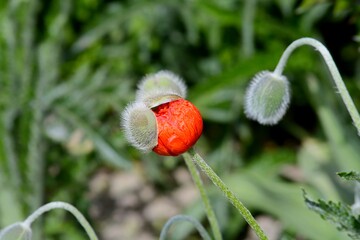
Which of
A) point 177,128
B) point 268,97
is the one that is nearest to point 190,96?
point 268,97

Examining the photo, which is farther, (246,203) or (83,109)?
(83,109)

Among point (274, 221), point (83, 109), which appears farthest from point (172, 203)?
point (83, 109)

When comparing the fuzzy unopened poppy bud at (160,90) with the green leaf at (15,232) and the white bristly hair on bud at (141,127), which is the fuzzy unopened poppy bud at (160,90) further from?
the green leaf at (15,232)

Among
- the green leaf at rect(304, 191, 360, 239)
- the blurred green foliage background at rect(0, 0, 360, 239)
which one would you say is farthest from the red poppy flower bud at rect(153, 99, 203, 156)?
the blurred green foliage background at rect(0, 0, 360, 239)

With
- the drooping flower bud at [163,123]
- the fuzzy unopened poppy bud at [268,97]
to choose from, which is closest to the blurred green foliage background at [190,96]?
the fuzzy unopened poppy bud at [268,97]

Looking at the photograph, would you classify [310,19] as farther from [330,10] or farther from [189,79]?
[189,79]

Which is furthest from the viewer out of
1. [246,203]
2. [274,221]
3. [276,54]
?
[274,221]
